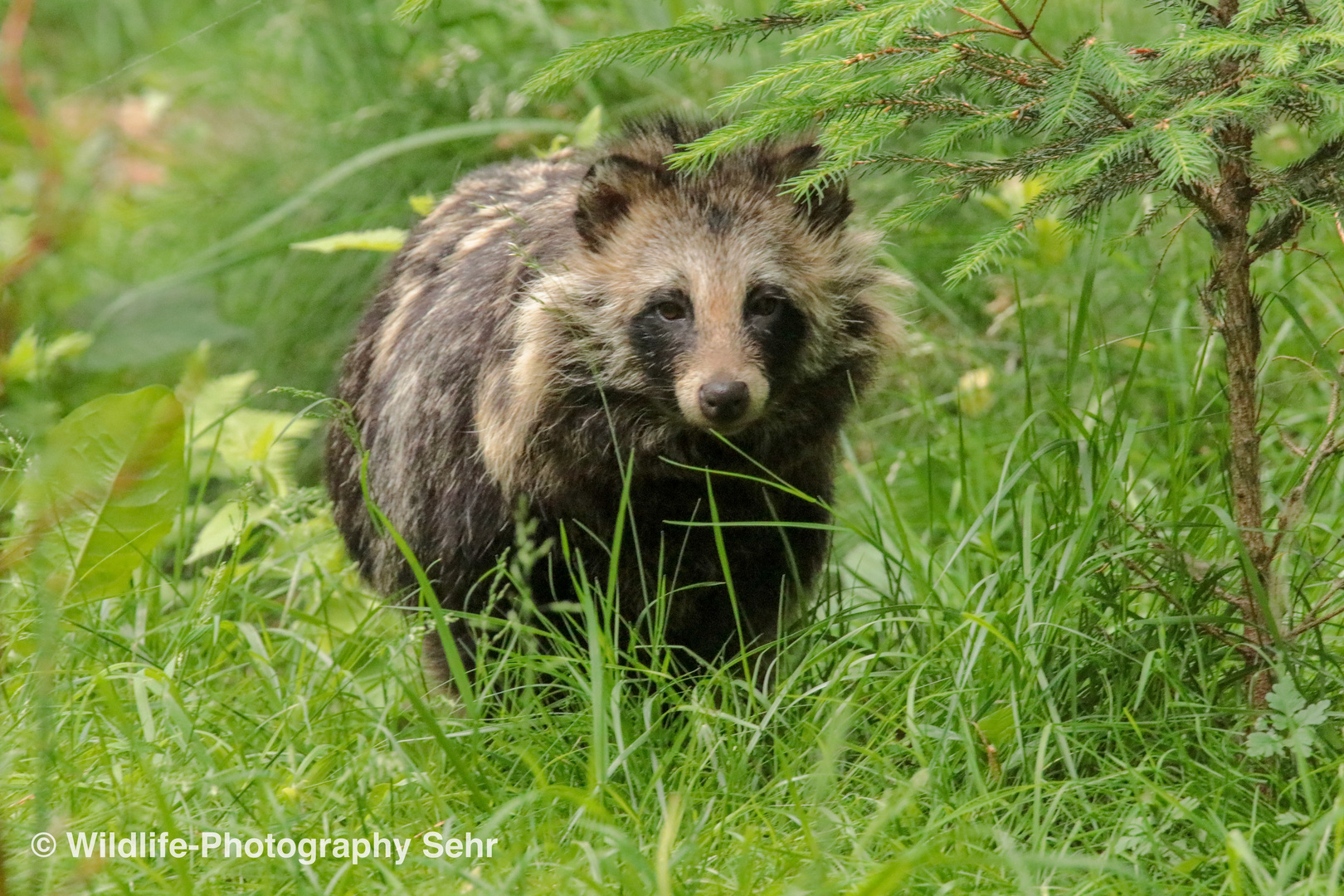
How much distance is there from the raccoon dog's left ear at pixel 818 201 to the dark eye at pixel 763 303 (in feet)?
0.81

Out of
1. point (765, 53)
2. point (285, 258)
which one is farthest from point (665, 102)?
point (285, 258)

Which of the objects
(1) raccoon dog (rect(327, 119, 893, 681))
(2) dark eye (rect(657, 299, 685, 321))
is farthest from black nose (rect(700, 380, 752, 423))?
(2) dark eye (rect(657, 299, 685, 321))

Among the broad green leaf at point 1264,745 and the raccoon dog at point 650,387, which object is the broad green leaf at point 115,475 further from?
the broad green leaf at point 1264,745

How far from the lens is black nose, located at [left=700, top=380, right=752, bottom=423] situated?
3.12m

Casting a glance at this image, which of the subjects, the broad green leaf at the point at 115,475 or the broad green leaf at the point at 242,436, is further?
the broad green leaf at the point at 242,436

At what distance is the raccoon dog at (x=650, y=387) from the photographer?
3.41 m

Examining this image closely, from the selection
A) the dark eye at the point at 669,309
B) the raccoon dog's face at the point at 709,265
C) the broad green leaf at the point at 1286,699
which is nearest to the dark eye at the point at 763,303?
the raccoon dog's face at the point at 709,265

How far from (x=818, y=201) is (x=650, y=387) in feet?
2.18

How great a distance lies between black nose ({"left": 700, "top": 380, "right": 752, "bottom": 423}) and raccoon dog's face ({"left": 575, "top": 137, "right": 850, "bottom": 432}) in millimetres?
96

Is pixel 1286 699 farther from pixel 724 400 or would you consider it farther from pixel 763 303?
pixel 763 303

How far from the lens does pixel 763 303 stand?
3445mm

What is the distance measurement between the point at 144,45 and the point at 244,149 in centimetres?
110

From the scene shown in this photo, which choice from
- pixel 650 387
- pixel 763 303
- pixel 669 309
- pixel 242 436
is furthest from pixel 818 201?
pixel 242 436

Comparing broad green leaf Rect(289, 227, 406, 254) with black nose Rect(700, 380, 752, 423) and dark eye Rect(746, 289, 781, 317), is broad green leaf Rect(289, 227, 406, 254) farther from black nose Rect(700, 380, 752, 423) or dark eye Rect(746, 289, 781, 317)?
black nose Rect(700, 380, 752, 423)
